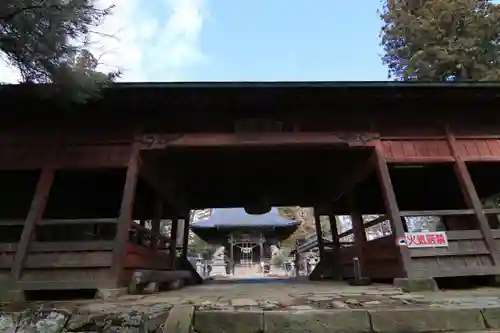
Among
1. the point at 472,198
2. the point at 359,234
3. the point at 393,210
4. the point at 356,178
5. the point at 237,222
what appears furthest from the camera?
the point at 237,222

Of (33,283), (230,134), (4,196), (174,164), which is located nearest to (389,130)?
(230,134)

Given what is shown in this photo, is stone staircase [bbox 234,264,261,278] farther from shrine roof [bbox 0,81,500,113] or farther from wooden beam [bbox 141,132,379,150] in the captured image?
shrine roof [bbox 0,81,500,113]

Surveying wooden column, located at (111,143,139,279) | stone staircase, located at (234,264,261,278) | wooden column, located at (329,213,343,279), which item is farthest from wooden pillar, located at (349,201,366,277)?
stone staircase, located at (234,264,261,278)

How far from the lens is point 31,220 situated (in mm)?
4746

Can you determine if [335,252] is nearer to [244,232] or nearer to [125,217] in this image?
[125,217]

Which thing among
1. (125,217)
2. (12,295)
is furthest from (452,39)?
(12,295)

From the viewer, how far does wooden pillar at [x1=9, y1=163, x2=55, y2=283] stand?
447 cm

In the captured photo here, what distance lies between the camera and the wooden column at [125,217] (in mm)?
4505

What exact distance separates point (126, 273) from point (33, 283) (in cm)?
114

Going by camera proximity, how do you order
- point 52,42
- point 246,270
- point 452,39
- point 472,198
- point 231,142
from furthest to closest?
1. point 246,270
2. point 452,39
3. point 231,142
4. point 472,198
5. point 52,42

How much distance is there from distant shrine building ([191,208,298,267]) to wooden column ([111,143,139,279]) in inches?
526

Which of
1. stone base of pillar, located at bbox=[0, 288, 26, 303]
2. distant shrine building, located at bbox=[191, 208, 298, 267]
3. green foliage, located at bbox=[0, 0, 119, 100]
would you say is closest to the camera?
green foliage, located at bbox=[0, 0, 119, 100]

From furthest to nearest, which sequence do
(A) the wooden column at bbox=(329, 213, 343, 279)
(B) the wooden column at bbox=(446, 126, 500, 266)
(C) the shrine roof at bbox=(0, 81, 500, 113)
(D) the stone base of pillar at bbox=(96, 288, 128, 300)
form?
1. (A) the wooden column at bbox=(329, 213, 343, 279)
2. (C) the shrine roof at bbox=(0, 81, 500, 113)
3. (B) the wooden column at bbox=(446, 126, 500, 266)
4. (D) the stone base of pillar at bbox=(96, 288, 128, 300)

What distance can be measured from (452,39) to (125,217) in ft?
39.2
